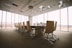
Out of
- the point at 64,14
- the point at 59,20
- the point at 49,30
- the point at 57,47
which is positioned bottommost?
the point at 57,47

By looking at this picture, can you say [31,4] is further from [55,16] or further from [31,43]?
[31,43]

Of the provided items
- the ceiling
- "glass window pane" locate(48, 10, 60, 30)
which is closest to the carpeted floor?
the ceiling

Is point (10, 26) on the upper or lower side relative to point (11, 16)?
lower

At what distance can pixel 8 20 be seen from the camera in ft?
47.4

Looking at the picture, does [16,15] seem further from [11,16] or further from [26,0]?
[26,0]

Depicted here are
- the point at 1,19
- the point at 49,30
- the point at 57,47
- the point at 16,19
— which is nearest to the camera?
the point at 57,47

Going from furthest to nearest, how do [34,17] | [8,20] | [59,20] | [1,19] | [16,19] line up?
[34,17]
[16,19]
[8,20]
[1,19]
[59,20]

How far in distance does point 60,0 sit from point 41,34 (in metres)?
3.08

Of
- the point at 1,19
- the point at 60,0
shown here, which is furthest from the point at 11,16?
the point at 60,0

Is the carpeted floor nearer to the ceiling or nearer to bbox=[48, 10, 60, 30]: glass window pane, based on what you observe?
the ceiling

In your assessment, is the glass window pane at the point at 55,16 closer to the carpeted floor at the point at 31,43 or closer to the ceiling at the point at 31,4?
the ceiling at the point at 31,4

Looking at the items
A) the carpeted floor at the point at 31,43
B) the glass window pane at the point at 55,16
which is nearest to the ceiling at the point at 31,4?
the glass window pane at the point at 55,16

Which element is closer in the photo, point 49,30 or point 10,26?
point 49,30

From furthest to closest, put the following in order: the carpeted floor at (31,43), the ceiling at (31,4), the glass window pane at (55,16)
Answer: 1. the glass window pane at (55,16)
2. the ceiling at (31,4)
3. the carpeted floor at (31,43)
